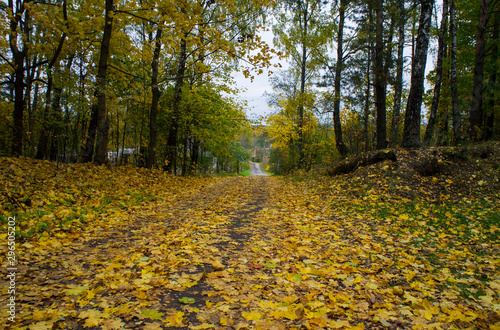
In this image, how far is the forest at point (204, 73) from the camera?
7.77 metres

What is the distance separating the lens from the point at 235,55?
7.39 m

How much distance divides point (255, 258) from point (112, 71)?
10138mm

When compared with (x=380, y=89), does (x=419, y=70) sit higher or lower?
lower

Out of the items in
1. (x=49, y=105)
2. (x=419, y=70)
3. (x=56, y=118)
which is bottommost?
(x=56, y=118)

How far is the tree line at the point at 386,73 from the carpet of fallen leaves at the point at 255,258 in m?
4.35

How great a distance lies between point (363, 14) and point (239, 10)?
6.77m

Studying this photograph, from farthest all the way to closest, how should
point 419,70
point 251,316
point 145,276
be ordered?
point 419,70 → point 145,276 → point 251,316

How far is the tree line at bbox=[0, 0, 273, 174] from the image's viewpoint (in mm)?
7301

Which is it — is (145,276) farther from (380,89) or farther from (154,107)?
(380,89)

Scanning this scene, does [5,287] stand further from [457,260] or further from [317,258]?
[457,260]

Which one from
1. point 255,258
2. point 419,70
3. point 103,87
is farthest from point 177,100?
point 255,258

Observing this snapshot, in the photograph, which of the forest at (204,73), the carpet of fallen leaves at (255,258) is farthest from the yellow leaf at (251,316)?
the forest at (204,73)

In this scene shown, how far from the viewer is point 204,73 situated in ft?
40.5

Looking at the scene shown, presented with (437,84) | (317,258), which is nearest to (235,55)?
(317,258)
